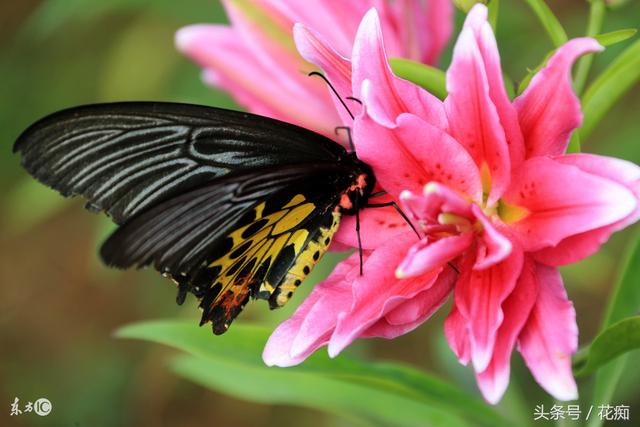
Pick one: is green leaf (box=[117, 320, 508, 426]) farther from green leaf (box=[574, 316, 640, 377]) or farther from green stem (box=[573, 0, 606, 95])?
green stem (box=[573, 0, 606, 95])

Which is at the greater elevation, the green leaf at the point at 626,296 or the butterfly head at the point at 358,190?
the butterfly head at the point at 358,190

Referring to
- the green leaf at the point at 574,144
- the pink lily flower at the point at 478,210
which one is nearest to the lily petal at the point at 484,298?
the pink lily flower at the point at 478,210

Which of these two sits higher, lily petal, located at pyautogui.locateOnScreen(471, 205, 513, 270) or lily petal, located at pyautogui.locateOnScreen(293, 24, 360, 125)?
lily petal, located at pyautogui.locateOnScreen(293, 24, 360, 125)

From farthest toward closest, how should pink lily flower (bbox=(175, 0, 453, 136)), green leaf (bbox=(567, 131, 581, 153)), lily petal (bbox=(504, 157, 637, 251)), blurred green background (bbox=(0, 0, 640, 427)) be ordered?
blurred green background (bbox=(0, 0, 640, 427))
pink lily flower (bbox=(175, 0, 453, 136))
green leaf (bbox=(567, 131, 581, 153))
lily petal (bbox=(504, 157, 637, 251))

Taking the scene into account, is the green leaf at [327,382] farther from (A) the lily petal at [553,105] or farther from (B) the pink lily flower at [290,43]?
(A) the lily petal at [553,105]

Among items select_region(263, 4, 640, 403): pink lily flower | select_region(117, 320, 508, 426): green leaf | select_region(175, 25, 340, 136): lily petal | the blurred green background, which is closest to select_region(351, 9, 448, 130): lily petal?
select_region(263, 4, 640, 403): pink lily flower

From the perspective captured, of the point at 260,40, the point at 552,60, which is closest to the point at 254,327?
the point at 260,40

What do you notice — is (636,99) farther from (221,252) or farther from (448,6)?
(221,252)
